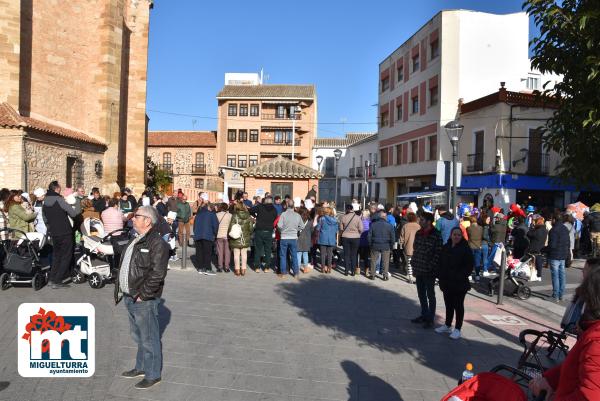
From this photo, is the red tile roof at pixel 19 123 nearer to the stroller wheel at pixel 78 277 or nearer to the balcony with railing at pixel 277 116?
the stroller wheel at pixel 78 277

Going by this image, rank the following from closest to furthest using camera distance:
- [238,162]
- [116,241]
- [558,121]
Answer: [558,121]
[116,241]
[238,162]

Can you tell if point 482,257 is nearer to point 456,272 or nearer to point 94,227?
point 456,272

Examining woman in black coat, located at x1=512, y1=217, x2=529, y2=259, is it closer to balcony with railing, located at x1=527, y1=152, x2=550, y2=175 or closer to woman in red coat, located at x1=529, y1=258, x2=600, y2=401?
woman in red coat, located at x1=529, y1=258, x2=600, y2=401

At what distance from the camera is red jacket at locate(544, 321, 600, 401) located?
229 cm

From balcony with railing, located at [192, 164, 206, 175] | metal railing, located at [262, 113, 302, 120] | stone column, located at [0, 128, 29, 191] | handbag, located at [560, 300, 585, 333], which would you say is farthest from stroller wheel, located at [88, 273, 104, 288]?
metal railing, located at [262, 113, 302, 120]

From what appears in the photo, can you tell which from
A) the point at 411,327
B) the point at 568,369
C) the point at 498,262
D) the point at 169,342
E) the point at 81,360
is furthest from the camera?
the point at 498,262

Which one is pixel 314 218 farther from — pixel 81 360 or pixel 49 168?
pixel 49 168

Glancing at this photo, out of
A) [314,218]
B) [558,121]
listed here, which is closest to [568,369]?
[558,121]

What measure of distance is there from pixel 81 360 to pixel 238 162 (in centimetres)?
5454

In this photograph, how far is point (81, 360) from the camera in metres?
4.47

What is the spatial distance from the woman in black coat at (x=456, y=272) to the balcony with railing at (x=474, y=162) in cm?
2251

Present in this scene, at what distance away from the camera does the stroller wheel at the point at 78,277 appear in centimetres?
925

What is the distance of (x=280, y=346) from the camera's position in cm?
607

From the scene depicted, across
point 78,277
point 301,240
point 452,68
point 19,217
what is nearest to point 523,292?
point 301,240
